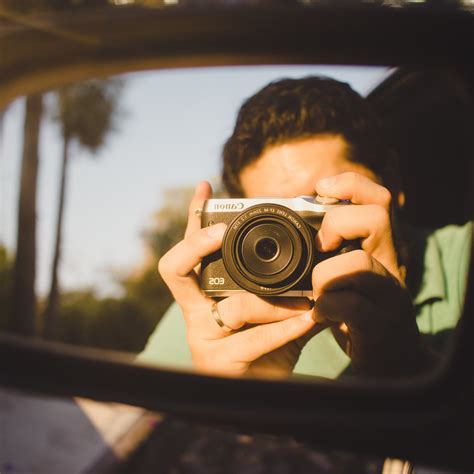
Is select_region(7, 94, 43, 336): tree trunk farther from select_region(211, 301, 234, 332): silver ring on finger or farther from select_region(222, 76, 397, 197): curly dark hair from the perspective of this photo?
select_region(211, 301, 234, 332): silver ring on finger

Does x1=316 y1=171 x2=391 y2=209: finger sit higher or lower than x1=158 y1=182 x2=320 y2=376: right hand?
higher

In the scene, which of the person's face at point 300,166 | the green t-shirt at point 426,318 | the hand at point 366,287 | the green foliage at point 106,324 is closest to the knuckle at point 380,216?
the hand at point 366,287

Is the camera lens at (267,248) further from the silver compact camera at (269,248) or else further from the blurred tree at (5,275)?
the blurred tree at (5,275)

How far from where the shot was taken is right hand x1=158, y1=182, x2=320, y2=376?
1179 millimetres

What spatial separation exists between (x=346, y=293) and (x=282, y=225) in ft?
0.78

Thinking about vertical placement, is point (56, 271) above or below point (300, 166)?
below

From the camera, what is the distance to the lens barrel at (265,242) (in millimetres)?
1168

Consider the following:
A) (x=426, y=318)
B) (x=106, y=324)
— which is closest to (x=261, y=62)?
(x=426, y=318)

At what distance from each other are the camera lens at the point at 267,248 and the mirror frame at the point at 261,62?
0.34 m

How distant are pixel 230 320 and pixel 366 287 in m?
0.36

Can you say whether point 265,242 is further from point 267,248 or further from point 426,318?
point 426,318

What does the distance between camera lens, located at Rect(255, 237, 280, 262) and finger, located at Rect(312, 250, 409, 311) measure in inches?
4.5

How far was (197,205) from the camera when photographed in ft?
4.29

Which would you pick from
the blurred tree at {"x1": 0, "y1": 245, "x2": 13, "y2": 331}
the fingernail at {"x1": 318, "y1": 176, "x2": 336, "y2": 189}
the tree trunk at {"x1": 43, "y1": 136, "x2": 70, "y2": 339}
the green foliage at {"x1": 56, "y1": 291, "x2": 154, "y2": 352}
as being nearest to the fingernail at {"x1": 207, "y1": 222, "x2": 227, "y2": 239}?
the fingernail at {"x1": 318, "y1": 176, "x2": 336, "y2": 189}
